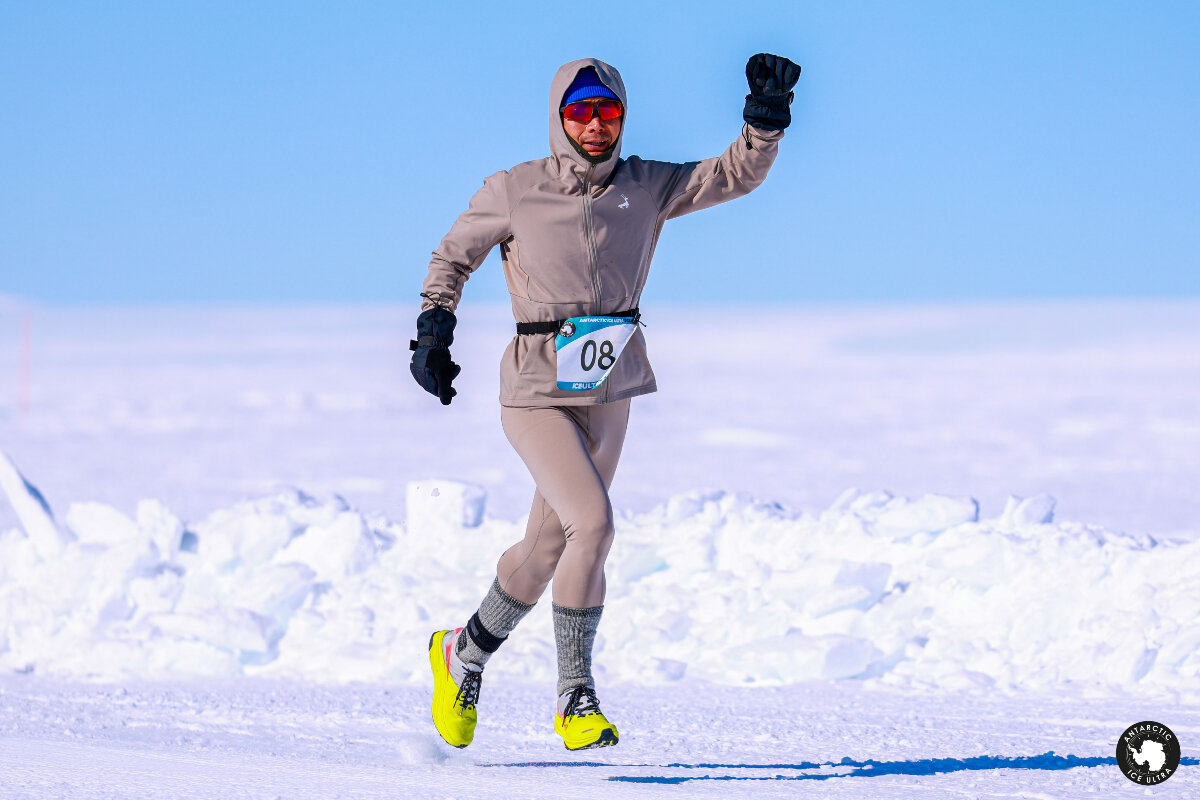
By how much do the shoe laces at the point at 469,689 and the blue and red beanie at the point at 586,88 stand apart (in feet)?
6.04

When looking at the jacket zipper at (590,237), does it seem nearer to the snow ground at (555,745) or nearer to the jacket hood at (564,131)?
the jacket hood at (564,131)

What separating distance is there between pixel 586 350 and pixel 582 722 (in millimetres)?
1091

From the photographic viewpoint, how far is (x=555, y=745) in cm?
488

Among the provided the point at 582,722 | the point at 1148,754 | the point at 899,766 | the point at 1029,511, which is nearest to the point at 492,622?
the point at 582,722

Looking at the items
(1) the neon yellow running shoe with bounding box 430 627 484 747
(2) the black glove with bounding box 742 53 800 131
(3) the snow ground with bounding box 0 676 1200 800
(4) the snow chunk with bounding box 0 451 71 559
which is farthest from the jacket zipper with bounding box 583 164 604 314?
(4) the snow chunk with bounding box 0 451 71 559

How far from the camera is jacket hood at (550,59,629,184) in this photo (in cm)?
427

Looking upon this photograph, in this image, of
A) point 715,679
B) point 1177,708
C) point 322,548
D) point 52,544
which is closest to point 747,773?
point 715,679

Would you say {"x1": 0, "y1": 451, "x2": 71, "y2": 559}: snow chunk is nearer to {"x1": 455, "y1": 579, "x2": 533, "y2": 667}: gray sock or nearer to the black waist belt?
{"x1": 455, "y1": 579, "x2": 533, "y2": 667}: gray sock

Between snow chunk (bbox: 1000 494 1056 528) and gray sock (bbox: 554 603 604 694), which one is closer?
gray sock (bbox: 554 603 604 694)

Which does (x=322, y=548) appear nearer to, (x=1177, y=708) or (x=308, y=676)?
(x=308, y=676)

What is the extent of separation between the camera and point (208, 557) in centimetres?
738

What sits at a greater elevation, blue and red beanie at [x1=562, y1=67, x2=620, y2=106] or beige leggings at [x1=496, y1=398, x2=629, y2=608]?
blue and red beanie at [x1=562, y1=67, x2=620, y2=106]

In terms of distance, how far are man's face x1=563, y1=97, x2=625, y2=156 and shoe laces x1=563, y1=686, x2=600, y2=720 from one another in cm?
160

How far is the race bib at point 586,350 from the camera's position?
4227 millimetres
